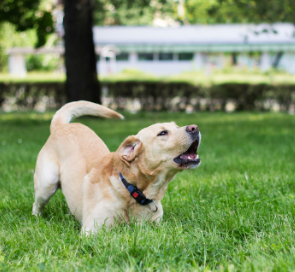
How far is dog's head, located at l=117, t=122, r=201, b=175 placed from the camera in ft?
10.1

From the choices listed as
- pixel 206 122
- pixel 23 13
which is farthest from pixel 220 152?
pixel 23 13

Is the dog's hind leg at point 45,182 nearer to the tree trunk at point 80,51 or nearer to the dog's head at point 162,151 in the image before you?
the dog's head at point 162,151

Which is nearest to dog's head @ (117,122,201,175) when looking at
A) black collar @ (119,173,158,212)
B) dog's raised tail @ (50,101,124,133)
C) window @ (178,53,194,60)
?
black collar @ (119,173,158,212)

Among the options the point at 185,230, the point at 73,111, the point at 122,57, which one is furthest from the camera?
the point at 122,57

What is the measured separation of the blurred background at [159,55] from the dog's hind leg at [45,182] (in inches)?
271

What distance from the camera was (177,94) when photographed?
17.0 m

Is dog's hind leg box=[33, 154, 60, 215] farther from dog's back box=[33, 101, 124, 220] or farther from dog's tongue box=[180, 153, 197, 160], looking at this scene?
dog's tongue box=[180, 153, 197, 160]

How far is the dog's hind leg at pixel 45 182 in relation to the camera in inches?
145

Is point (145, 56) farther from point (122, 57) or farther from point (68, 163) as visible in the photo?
point (68, 163)

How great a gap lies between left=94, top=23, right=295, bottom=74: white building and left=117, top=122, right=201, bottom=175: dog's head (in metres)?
28.9

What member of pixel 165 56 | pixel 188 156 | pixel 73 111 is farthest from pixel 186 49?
pixel 188 156

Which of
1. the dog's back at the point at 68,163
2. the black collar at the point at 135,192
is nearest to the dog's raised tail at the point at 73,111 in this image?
the dog's back at the point at 68,163

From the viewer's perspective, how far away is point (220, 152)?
6777 millimetres

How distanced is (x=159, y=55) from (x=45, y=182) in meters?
31.1
